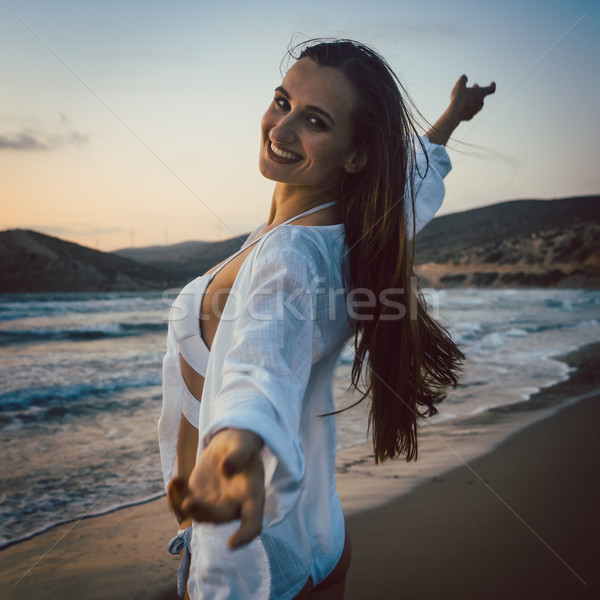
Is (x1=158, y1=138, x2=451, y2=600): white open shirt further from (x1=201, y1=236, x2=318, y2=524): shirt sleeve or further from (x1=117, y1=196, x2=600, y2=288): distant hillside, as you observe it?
(x1=117, y1=196, x2=600, y2=288): distant hillside

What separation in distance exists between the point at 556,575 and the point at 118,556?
239 centimetres

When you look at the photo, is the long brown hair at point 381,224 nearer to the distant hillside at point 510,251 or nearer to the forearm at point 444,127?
the forearm at point 444,127

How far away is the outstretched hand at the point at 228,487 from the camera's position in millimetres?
619

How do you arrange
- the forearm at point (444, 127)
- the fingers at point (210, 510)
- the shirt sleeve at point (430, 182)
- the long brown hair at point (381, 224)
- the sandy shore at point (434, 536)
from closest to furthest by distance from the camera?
the fingers at point (210, 510) < the long brown hair at point (381, 224) < the shirt sleeve at point (430, 182) < the forearm at point (444, 127) < the sandy shore at point (434, 536)

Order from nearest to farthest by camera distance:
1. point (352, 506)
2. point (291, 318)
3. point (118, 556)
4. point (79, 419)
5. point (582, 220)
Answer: point (291, 318) → point (118, 556) → point (352, 506) → point (79, 419) → point (582, 220)

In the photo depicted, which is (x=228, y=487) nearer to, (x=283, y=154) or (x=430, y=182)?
(x=283, y=154)

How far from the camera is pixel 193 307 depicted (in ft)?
3.95

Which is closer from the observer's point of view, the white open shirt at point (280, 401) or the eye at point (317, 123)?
the white open shirt at point (280, 401)

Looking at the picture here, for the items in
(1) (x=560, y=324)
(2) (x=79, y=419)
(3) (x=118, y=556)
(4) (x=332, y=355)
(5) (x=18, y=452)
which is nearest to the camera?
(4) (x=332, y=355)

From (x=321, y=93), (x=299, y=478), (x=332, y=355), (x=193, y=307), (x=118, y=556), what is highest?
(x=321, y=93)

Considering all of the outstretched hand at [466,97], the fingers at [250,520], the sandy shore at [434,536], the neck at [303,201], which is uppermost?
the outstretched hand at [466,97]

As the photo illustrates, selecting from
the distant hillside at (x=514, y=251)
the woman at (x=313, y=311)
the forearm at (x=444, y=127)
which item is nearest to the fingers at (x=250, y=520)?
the woman at (x=313, y=311)

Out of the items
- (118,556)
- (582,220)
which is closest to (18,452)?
(118,556)

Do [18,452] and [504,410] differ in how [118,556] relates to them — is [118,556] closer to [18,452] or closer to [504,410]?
[18,452]
